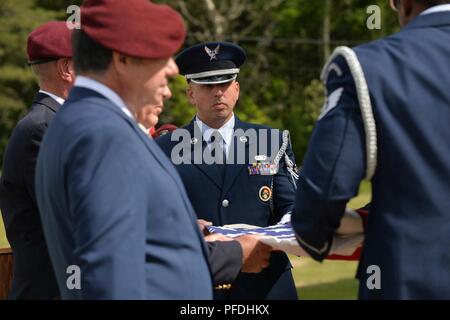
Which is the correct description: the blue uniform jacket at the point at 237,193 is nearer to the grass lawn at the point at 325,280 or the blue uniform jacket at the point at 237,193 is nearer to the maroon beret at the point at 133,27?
the maroon beret at the point at 133,27

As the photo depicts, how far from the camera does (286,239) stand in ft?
10.4

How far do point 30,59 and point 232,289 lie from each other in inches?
52.1

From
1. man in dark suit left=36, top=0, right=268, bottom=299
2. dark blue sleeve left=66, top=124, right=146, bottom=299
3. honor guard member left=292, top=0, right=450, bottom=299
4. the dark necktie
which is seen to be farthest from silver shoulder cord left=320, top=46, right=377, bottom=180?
the dark necktie

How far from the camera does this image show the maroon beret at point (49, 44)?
3.81m

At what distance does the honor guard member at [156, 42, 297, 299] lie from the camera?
4207 millimetres

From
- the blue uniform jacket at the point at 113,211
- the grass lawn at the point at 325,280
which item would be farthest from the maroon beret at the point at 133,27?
the grass lawn at the point at 325,280

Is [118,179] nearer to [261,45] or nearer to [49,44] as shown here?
[49,44]

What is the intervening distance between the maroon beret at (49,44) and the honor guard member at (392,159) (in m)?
1.49

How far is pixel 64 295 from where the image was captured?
2686 millimetres

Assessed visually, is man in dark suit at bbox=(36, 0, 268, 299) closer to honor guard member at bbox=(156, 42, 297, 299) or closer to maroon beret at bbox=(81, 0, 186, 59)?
maroon beret at bbox=(81, 0, 186, 59)

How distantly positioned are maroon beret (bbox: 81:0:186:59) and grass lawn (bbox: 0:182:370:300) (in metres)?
5.53

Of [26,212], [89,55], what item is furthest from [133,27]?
[26,212]
